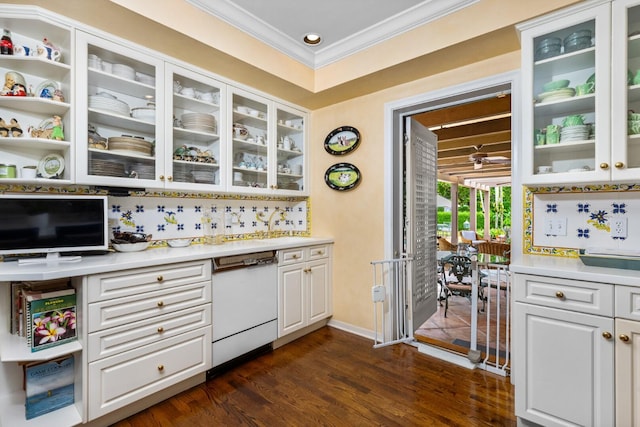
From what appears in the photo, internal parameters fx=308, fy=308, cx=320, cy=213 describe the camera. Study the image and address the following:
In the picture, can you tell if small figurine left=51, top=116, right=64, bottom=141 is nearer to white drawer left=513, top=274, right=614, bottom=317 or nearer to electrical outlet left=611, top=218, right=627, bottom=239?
white drawer left=513, top=274, right=614, bottom=317

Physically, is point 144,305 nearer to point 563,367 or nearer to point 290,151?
point 290,151

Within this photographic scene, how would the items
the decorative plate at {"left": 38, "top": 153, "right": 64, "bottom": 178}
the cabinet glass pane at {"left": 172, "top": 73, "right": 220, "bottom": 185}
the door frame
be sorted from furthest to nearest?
the cabinet glass pane at {"left": 172, "top": 73, "right": 220, "bottom": 185}, the door frame, the decorative plate at {"left": 38, "top": 153, "right": 64, "bottom": 178}

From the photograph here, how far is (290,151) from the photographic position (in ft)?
10.8

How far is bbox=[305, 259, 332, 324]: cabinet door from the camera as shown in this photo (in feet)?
10.0

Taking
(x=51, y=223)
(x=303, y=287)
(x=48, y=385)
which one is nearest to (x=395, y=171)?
(x=303, y=287)

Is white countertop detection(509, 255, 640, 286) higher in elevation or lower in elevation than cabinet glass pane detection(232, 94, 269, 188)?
lower

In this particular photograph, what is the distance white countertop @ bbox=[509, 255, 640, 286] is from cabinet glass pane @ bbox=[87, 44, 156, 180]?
251cm

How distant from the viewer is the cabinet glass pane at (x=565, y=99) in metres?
1.79

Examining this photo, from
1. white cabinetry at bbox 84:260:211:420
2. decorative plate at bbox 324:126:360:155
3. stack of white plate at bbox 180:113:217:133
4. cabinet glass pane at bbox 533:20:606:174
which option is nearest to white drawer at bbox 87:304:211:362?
white cabinetry at bbox 84:260:211:420

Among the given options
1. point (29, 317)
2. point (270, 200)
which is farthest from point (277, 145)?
point (29, 317)

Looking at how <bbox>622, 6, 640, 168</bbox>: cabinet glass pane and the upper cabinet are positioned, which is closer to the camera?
<bbox>622, 6, 640, 168</bbox>: cabinet glass pane

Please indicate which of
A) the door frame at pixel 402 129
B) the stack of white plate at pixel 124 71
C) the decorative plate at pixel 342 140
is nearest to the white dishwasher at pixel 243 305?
the door frame at pixel 402 129

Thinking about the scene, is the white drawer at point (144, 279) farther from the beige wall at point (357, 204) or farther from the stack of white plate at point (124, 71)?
the beige wall at point (357, 204)

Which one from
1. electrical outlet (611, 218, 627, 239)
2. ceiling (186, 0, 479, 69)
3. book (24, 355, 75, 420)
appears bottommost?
book (24, 355, 75, 420)
